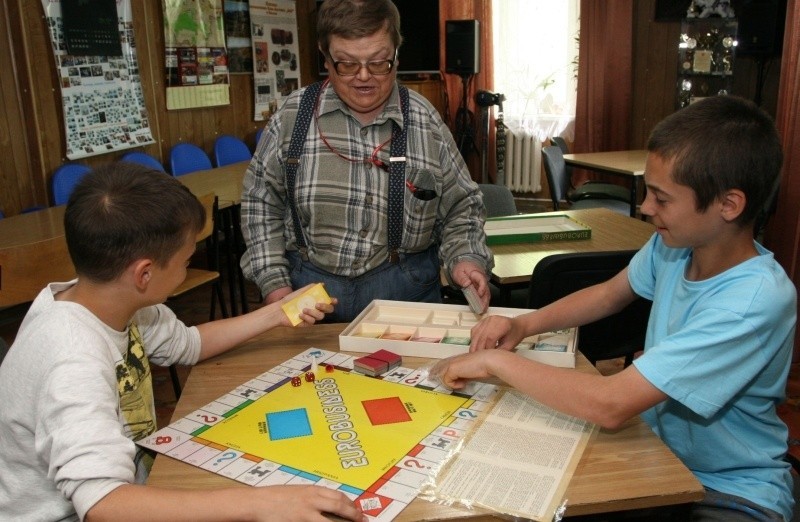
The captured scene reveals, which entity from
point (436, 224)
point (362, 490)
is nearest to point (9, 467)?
point (362, 490)

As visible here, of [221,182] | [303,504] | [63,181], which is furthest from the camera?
[221,182]

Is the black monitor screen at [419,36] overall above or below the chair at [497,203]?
above

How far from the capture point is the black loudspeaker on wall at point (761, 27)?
5223 mm

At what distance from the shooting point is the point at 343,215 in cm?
187

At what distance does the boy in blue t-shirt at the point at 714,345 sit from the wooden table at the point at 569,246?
46.7 inches

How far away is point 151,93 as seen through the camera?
16.3 ft

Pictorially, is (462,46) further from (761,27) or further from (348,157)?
(348,157)

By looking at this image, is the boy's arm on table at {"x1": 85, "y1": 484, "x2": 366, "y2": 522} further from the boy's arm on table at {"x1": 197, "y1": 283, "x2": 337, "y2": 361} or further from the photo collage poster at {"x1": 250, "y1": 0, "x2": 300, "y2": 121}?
the photo collage poster at {"x1": 250, "y1": 0, "x2": 300, "y2": 121}

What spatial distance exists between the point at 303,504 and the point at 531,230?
223 centimetres

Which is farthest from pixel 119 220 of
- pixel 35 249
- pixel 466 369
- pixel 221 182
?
pixel 221 182

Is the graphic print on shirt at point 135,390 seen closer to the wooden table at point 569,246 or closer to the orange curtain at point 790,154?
the wooden table at point 569,246

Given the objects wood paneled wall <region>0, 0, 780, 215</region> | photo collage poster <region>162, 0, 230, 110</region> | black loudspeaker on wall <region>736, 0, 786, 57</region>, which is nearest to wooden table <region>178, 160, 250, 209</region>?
wood paneled wall <region>0, 0, 780, 215</region>

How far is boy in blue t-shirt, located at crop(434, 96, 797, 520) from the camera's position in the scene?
116 cm

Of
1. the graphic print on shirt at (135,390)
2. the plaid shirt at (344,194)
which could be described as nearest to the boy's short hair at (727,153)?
the plaid shirt at (344,194)
